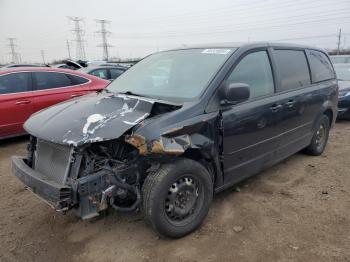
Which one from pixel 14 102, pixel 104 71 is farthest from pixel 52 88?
pixel 104 71

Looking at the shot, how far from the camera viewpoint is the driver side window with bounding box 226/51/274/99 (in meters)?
3.67

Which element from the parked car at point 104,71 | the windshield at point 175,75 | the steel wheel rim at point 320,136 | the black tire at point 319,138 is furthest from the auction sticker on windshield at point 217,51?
the parked car at point 104,71

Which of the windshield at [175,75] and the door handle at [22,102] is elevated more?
the windshield at [175,75]

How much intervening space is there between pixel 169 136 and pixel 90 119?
2.41ft

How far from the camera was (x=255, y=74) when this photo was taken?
12.8 feet

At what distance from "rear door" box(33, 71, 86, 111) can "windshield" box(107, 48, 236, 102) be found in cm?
283

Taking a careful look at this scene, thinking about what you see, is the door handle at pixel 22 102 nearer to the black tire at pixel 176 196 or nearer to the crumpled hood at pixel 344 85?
the black tire at pixel 176 196

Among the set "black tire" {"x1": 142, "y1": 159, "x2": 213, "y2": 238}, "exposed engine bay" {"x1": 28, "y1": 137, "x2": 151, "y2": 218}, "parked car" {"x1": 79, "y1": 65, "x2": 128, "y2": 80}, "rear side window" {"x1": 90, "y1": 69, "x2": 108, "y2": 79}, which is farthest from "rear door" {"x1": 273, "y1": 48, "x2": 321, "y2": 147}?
"rear side window" {"x1": 90, "y1": 69, "x2": 108, "y2": 79}

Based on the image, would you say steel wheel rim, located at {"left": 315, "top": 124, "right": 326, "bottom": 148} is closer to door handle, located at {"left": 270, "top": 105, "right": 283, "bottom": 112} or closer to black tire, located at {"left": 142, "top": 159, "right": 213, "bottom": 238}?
door handle, located at {"left": 270, "top": 105, "right": 283, "bottom": 112}

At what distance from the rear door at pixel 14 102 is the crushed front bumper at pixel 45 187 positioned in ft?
10.7

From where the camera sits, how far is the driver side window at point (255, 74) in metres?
3.67

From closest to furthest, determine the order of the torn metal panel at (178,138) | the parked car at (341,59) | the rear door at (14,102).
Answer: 1. the torn metal panel at (178,138)
2. the rear door at (14,102)
3. the parked car at (341,59)

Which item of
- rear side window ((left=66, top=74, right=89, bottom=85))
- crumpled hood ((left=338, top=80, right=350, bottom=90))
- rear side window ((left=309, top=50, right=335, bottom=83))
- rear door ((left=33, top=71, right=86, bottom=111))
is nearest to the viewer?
rear side window ((left=309, top=50, right=335, bottom=83))

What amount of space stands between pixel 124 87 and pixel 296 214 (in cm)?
247
